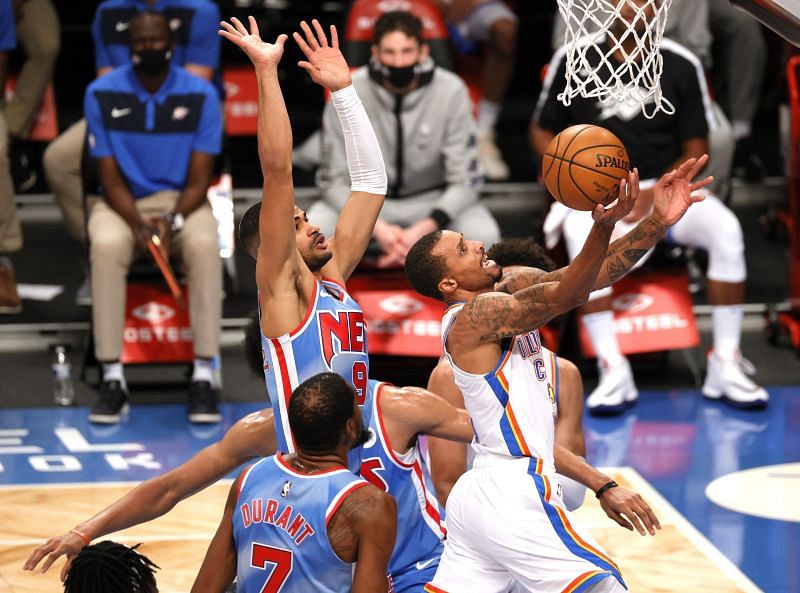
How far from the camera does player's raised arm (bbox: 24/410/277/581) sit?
412 centimetres

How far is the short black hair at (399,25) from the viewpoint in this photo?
7918mm

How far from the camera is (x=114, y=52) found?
28.3ft

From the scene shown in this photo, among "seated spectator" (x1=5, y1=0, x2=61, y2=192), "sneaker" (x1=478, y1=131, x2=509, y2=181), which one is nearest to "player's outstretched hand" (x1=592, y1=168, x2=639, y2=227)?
"sneaker" (x1=478, y1=131, x2=509, y2=181)

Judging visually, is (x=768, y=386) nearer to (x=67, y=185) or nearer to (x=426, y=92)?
(x=426, y=92)

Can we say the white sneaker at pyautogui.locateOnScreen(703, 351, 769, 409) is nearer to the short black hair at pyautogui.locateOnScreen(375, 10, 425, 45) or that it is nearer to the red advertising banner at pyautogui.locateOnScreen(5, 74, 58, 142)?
the short black hair at pyautogui.locateOnScreen(375, 10, 425, 45)

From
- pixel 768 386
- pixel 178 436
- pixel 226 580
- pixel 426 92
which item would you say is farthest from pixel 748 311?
pixel 226 580

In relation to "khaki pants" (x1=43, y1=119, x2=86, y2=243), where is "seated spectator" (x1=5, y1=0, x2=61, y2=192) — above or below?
above

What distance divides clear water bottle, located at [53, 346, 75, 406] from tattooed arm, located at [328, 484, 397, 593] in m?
4.38

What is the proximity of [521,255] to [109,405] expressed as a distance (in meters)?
3.20

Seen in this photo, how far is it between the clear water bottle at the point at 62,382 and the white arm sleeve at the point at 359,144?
10.9 feet

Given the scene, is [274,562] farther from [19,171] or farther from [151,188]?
[19,171]

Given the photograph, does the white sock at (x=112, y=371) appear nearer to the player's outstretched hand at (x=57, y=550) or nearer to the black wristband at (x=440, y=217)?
the black wristband at (x=440, y=217)

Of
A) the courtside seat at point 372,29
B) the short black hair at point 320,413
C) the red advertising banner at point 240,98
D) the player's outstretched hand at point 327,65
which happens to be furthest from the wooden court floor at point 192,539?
the red advertising banner at point 240,98

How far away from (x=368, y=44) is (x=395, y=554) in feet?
16.6
